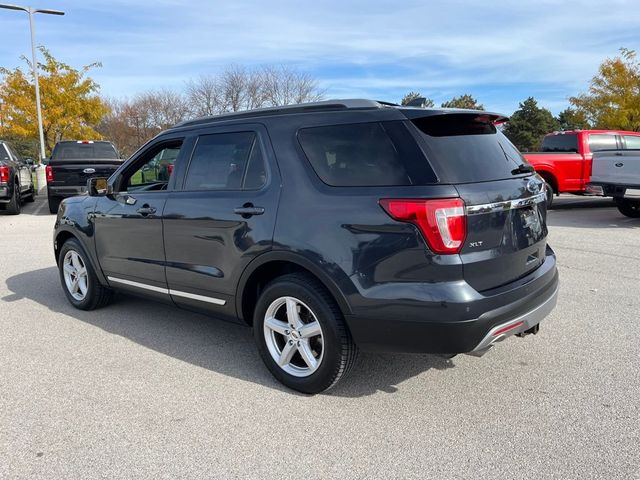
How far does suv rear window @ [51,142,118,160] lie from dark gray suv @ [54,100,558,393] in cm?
1156

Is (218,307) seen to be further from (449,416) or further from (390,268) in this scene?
(449,416)

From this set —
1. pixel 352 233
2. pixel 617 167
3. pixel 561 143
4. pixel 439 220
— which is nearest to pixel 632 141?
pixel 561 143

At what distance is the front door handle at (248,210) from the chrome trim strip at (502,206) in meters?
1.35

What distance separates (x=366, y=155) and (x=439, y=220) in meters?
0.62

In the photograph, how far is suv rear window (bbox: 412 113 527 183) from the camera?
3.02 metres

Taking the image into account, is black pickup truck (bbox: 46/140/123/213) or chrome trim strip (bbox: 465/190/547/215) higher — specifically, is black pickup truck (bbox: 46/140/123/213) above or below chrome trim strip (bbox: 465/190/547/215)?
above

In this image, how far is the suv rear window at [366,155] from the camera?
2965 mm

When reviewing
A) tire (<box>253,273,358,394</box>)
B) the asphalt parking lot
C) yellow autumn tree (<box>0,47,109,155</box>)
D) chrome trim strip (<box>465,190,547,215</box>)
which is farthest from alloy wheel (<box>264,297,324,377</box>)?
yellow autumn tree (<box>0,47,109,155</box>)

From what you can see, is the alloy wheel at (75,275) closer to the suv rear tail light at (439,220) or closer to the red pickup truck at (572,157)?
the suv rear tail light at (439,220)

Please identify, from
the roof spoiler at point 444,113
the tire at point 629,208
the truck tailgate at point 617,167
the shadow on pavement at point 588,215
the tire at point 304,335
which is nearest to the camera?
the roof spoiler at point 444,113

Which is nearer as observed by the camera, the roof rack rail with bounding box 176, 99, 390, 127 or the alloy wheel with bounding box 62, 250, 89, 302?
the roof rack rail with bounding box 176, 99, 390, 127

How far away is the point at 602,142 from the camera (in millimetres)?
13148

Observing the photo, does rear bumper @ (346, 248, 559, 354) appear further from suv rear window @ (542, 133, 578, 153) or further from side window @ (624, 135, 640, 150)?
side window @ (624, 135, 640, 150)

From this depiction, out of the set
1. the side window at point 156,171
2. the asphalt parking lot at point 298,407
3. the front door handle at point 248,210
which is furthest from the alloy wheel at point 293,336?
the side window at point 156,171
